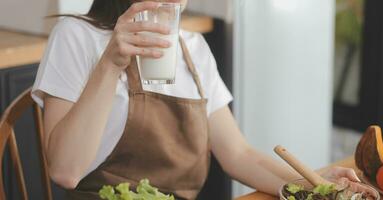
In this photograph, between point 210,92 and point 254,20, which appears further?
point 254,20

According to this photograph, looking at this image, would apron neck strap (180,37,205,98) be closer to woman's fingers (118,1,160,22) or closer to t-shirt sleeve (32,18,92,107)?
t-shirt sleeve (32,18,92,107)

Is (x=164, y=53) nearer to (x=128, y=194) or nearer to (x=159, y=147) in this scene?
(x=159, y=147)

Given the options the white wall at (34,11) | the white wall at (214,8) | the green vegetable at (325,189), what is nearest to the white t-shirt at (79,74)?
the green vegetable at (325,189)

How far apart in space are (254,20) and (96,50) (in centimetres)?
101

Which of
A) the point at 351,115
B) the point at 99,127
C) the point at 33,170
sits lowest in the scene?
the point at 351,115

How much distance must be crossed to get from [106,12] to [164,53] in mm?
361

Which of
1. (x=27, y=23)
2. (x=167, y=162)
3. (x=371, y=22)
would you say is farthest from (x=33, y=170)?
(x=371, y=22)

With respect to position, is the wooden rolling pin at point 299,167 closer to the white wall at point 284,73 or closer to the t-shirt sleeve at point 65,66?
the t-shirt sleeve at point 65,66

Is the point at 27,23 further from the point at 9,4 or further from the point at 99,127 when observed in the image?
the point at 99,127

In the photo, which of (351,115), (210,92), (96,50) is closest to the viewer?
(96,50)

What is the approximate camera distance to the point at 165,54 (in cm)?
155

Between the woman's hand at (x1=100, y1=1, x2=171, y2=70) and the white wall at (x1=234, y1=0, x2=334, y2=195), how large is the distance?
1.22m

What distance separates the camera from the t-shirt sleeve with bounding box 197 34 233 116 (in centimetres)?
193

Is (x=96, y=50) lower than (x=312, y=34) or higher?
higher
